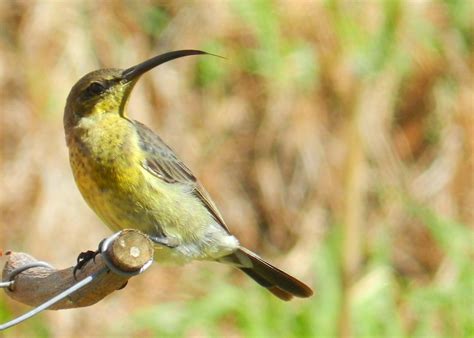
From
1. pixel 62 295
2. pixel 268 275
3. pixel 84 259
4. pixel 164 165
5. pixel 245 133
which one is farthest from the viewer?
pixel 245 133

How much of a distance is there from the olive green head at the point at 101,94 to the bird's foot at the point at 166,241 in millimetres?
554

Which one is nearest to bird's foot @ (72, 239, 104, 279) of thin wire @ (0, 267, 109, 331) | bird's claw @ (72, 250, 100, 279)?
bird's claw @ (72, 250, 100, 279)

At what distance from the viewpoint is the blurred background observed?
24.3 ft

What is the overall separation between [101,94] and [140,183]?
0.47 m

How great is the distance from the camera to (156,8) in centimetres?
830

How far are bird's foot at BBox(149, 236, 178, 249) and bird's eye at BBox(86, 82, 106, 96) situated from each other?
657 millimetres

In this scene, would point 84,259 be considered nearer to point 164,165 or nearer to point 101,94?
point 164,165

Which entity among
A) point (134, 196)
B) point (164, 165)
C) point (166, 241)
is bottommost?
point (166, 241)

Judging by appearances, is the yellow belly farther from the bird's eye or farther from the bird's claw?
the bird's claw

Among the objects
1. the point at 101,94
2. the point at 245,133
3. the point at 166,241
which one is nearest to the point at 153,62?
the point at 101,94

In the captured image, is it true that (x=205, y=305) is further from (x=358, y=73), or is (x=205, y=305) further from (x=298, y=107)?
(x=298, y=107)

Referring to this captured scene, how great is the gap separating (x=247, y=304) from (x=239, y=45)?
290 centimetres

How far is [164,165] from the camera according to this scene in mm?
4477

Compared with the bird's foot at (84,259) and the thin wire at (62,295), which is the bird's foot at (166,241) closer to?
the bird's foot at (84,259)
